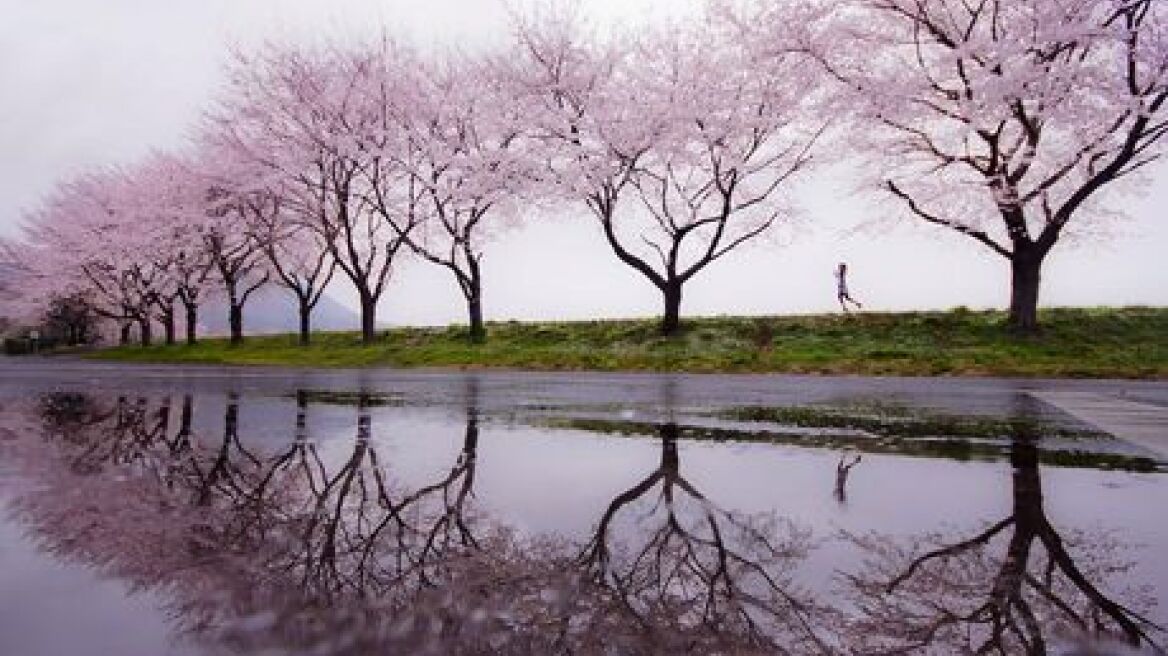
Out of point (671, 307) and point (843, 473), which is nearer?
point (843, 473)

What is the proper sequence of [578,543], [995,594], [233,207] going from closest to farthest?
1. [995,594]
2. [578,543]
3. [233,207]

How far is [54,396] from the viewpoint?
598 inches

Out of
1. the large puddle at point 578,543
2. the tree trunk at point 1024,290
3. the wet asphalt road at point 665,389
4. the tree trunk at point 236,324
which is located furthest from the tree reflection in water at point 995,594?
the tree trunk at point 236,324

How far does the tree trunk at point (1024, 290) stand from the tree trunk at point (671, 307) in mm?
10256

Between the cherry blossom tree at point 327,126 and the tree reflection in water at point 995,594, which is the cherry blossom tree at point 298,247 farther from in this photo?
the tree reflection in water at point 995,594

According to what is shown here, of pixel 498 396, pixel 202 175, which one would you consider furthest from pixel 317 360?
pixel 498 396

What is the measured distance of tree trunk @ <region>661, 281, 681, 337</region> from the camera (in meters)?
30.2

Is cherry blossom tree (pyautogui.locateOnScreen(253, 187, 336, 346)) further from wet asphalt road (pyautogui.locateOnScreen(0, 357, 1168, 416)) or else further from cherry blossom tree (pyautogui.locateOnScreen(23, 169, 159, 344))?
wet asphalt road (pyautogui.locateOnScreen(0, 357, 1168, 416))

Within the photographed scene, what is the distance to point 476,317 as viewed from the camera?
1361 inches

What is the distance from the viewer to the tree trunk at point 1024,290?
81.3 ft

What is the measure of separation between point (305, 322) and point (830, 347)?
90.6ft

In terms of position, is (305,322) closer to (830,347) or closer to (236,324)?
(236,324)

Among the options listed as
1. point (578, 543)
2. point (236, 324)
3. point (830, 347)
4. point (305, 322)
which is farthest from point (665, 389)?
point (236, 324)

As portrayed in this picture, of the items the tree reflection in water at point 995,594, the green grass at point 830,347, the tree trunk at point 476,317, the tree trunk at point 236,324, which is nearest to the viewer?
the tree reflection in water at point 995,594
